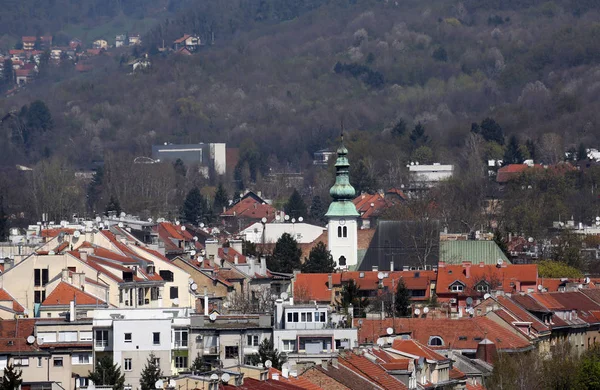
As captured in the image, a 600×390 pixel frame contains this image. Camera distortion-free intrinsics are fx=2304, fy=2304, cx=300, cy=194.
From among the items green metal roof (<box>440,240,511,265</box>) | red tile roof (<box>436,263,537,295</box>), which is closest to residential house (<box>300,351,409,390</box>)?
red tile roof (<box>436,263,537,295</box>)

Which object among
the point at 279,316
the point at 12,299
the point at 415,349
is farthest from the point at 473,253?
the point at 415,349

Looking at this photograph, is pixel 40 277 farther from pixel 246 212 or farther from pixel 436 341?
pixel 246 212

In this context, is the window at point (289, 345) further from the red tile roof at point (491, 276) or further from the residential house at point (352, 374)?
the red tile roof at point (491, 276)

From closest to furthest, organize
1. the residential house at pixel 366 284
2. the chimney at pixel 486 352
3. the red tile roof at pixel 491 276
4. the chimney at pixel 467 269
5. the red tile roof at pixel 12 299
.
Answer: the chimney at pixel 486 352 < the red tile roof at pixel 12 299 < the residential house at pixel 366 284 < the red tile roof at pixel 491 276 < the chimney at pixel 467 269

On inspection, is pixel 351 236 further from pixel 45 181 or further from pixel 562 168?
pixel 562 168

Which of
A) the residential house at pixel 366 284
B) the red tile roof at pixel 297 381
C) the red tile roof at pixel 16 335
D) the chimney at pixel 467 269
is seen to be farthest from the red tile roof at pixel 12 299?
the chimney at pixel 467 269

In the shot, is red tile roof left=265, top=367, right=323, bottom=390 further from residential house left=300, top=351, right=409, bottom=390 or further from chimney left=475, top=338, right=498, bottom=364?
chimney left=475, top=338, right=498, bottom=364
